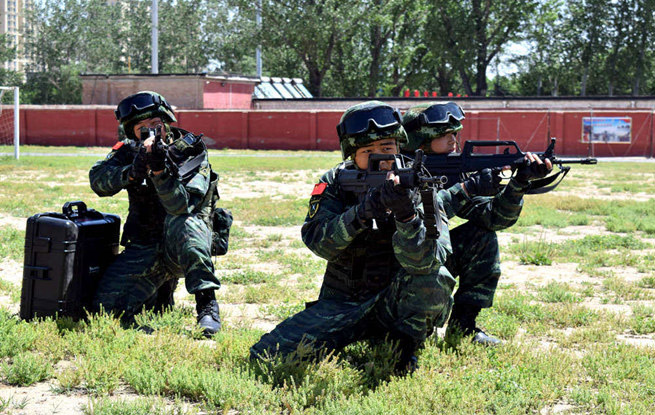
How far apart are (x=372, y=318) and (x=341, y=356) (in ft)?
1.01

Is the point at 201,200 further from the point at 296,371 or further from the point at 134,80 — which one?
the point at 134,80

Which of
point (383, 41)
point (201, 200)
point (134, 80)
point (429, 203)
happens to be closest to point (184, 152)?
point (201, 200)

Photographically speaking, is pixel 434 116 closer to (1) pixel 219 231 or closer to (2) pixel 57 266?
(1) pixel 219 231

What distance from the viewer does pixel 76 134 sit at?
3894cm

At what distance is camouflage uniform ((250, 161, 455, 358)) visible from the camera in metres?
4.41

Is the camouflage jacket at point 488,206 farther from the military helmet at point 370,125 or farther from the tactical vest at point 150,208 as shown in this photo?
the tactical vest at point 150,208

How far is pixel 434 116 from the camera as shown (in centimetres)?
556

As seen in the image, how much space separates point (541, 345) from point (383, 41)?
57939 millimetres

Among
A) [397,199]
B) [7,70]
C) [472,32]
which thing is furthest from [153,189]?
[7,70]

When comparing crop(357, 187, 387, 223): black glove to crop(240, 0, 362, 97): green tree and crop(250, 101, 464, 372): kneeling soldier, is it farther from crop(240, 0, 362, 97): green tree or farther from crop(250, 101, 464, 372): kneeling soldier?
crop(240, 0, 362, 97): green tree

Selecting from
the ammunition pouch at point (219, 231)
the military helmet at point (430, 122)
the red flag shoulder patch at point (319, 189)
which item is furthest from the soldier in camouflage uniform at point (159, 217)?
the military helmet at point (430, 122)

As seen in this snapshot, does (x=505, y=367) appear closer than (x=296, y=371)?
No

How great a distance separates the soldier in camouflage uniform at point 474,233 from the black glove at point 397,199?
133cm

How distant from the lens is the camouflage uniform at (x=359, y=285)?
441 cm
